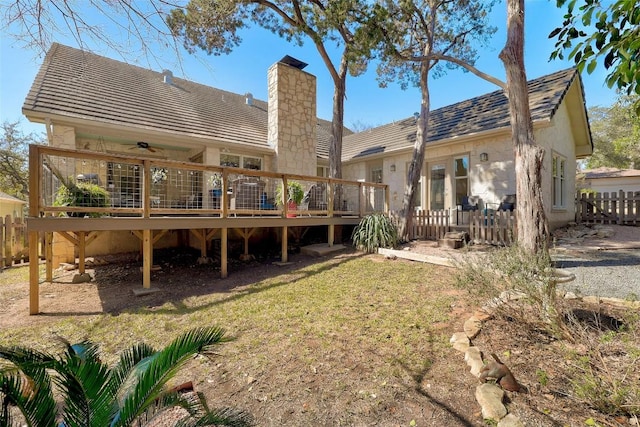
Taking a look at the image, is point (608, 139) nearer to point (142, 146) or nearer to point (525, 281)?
point (525, 281)

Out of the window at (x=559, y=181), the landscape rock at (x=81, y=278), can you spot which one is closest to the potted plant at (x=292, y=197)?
the landscape rock at (x=81, y=278)

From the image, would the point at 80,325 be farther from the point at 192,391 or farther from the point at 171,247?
the point at 171,247

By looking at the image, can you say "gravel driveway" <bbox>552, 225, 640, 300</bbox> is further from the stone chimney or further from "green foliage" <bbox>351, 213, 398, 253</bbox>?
the stone chimney

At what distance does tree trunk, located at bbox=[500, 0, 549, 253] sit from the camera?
5.20m

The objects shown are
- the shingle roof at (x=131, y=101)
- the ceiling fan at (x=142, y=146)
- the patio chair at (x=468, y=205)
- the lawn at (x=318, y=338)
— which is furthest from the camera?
the ceiling fan at (x=142, y=146)

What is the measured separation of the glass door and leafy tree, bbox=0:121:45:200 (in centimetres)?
2330

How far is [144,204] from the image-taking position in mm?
4984

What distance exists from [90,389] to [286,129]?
9.84m

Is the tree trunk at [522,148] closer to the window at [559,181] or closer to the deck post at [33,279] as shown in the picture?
the window at [559,181]

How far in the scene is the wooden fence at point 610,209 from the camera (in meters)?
9.78

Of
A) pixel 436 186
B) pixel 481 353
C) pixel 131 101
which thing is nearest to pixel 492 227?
pixel 436 186

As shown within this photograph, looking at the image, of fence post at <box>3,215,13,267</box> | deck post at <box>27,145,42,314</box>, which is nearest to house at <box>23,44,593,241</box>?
fence post at <box>3,215,13,267</box>

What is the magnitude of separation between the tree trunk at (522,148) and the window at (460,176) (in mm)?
4363

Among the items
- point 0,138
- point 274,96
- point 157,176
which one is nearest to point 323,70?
point 274,96
